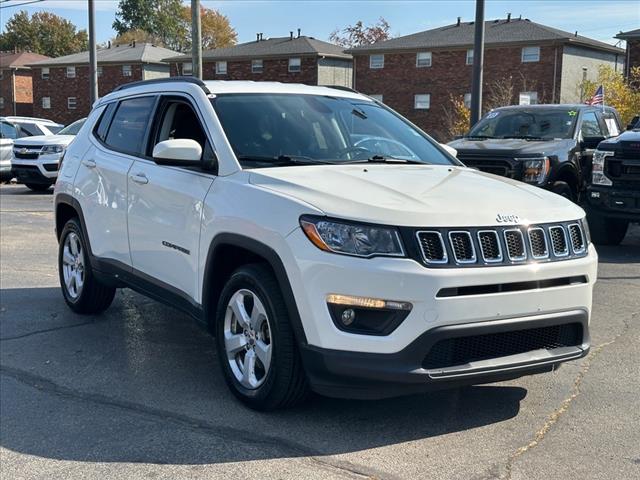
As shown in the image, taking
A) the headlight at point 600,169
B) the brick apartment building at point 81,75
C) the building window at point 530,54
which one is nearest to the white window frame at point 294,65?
the brick apartment building at point 81,75

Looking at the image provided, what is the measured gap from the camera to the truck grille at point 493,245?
361 centimetres

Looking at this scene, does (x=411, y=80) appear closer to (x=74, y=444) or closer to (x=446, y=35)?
(x=446, y=35)

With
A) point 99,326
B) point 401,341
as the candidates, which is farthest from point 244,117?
point 99,326

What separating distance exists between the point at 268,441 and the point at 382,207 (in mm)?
1351

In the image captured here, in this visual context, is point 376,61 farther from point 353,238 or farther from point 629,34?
point 353,238

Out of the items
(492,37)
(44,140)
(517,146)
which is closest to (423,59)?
(492,37)

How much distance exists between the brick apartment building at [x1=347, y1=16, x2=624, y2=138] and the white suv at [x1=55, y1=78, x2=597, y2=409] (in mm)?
35848

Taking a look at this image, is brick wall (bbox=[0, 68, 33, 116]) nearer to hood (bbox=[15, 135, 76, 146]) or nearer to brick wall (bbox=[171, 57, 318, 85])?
brick wall (bbox=[171, 57, 318, 85])

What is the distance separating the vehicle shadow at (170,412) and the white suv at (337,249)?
0.85 feet

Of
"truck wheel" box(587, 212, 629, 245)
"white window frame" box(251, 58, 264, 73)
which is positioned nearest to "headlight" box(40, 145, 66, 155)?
"truck wheel" box(587, 212, 629, 245)

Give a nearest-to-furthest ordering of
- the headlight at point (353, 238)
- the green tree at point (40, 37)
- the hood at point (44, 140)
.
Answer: the headlight at point (353, 238) < the hood at point (44, 140) < the green tree at point (40, 37)

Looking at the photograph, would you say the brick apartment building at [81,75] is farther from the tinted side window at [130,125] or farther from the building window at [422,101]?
the tinted side window at [130,125]

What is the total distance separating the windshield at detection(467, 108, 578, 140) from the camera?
10734 mm

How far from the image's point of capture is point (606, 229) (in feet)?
33.1
